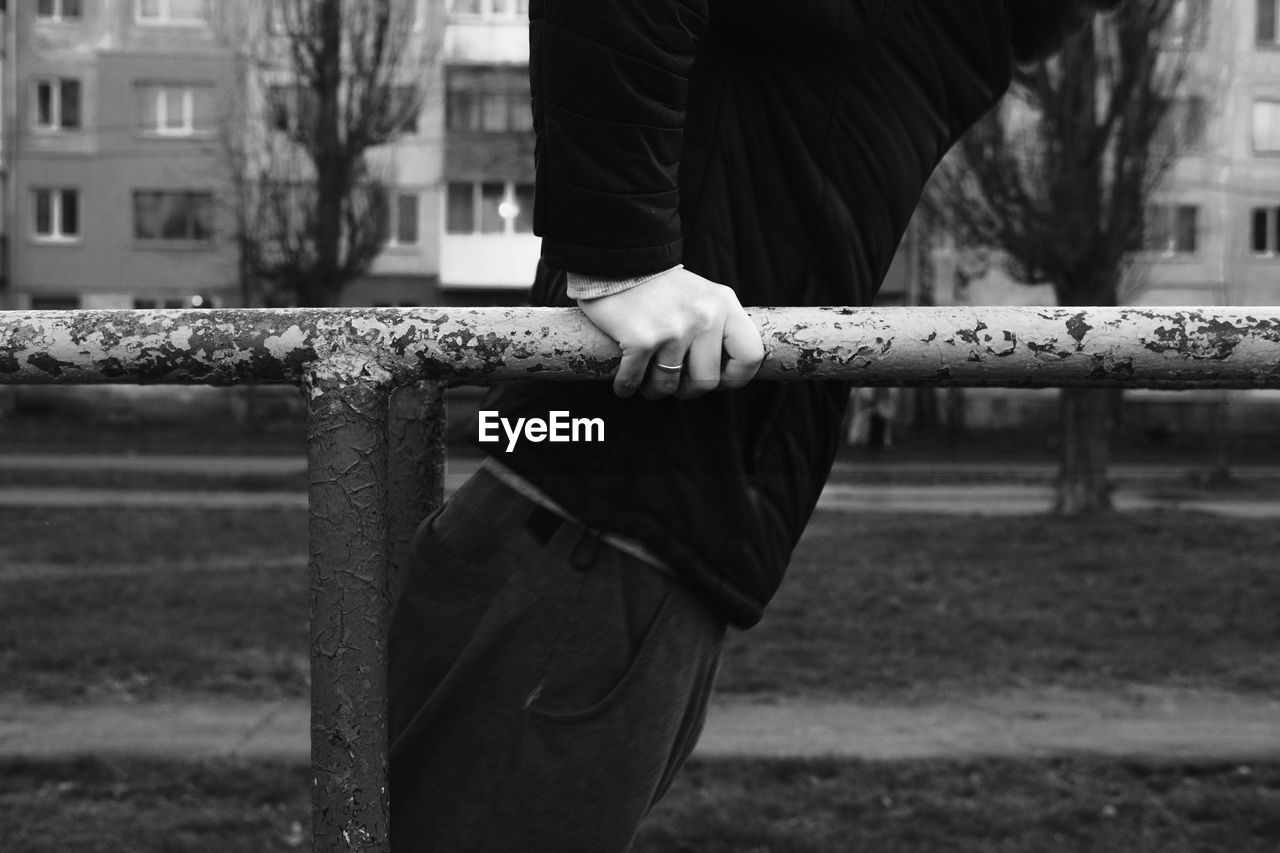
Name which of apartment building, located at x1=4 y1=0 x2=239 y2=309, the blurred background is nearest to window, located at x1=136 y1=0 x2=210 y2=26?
apartment building, located at x1=4 y1=0 x2=239 y2=309

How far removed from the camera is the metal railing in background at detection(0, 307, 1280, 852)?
36.6 inches

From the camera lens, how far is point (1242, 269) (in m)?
27.9

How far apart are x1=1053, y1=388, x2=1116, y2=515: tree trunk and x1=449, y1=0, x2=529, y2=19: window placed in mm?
18667

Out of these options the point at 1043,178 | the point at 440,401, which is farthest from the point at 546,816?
the point at 1043,178

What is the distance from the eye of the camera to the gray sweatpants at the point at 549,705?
1.08 metres

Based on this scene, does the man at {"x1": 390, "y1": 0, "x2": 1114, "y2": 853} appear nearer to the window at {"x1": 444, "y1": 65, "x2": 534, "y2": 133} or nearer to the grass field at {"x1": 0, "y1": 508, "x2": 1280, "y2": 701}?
the grass field at {"x1": 0, "y1": 508, "x2": 1280, "y2": 701}

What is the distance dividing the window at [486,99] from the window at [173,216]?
209 inches

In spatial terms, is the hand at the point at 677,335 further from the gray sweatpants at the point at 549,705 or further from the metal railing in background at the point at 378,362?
the gray sweatpants at the point at 549,705

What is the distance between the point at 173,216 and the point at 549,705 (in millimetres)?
30586

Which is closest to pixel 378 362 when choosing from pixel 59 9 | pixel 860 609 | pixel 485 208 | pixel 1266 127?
pixel 860 609

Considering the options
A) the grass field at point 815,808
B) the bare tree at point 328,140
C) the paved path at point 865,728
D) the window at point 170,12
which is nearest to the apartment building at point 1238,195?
the bare tree at point 328,140

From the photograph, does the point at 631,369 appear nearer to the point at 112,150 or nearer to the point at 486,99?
the point at 486,99

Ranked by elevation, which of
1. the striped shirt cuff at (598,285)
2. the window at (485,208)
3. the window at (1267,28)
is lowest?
the striped shirt cuff at (598,285)

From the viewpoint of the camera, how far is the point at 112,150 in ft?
97.9
